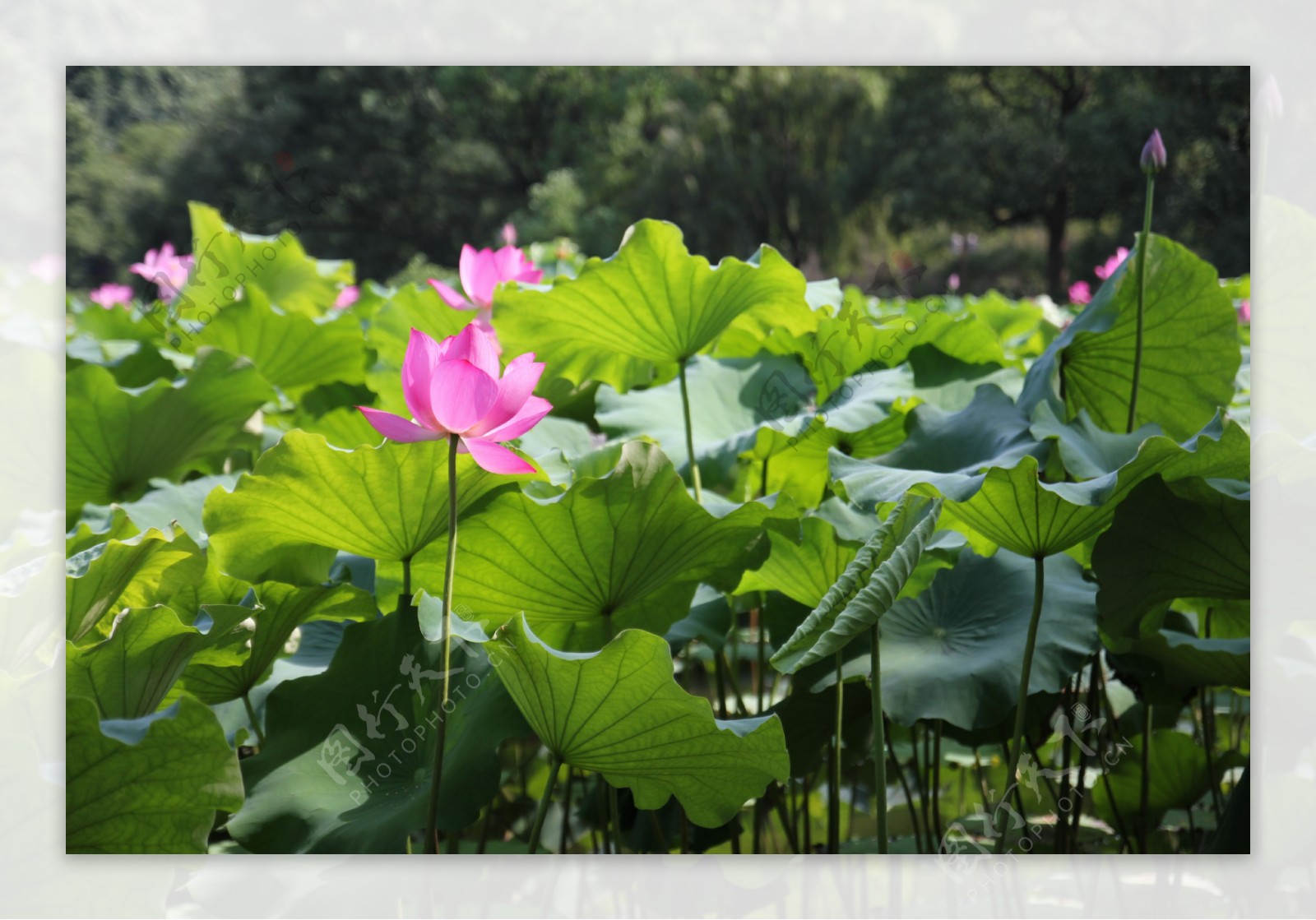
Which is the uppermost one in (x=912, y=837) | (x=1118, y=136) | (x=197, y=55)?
(x=1118, y=136)

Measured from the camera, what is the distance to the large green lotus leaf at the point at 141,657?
621 mm

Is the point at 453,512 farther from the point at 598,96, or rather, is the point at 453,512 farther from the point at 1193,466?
the point at 598,96

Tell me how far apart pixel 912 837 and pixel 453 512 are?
66 centimetres

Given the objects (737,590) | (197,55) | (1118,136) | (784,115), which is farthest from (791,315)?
(784,115)

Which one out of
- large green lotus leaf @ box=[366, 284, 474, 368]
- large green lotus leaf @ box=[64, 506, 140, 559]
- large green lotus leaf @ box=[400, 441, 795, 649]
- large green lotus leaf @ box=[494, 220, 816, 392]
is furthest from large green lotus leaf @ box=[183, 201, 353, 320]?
large green lotus leaf @ box=[400, 441, 795, 649]

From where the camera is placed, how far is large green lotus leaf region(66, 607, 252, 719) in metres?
0.62

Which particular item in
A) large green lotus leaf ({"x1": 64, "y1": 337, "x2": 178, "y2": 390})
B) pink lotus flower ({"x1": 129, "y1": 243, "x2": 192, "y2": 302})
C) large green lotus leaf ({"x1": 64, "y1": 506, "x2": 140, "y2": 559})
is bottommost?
large green lotus leaf ({"x1": 64, "y1": 506, "x2": 140, "y2": 559})

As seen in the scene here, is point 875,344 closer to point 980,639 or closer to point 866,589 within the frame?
point 980,639

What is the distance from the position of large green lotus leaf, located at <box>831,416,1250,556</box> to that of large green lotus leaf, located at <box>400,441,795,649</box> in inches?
3.3

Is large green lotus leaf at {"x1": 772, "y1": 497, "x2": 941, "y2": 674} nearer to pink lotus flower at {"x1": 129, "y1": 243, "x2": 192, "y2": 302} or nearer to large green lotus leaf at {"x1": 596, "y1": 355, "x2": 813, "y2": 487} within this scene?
large green lotus leaf at {"x1": 596, "y1": 355, "x2": 813, "y2": 487}

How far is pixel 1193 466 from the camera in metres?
0.68

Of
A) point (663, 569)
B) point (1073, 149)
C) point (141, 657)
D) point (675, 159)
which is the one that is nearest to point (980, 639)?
point (663, 569)

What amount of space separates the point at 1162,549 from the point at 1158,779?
1.41 ft

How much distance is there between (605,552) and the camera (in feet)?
2.29
